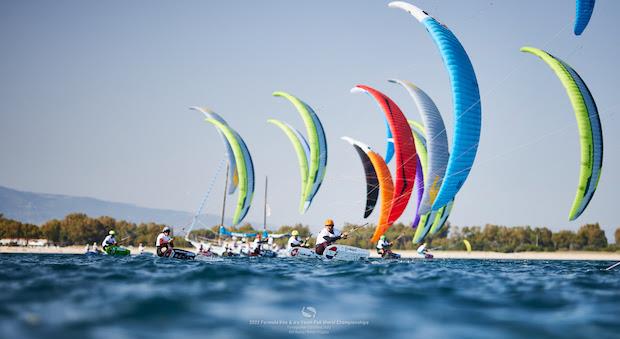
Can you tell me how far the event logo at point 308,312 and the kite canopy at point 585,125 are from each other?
19.3 m

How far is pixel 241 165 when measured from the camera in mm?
53000

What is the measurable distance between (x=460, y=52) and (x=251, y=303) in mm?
20906

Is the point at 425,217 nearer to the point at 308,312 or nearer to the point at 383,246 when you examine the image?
the point at 383,246

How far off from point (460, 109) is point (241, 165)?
3128 cm

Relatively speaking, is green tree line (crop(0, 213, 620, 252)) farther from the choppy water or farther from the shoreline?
the choppy water

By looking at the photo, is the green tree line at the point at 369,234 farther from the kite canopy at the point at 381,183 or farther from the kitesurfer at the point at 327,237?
the kitesurfer at the point at 327,237

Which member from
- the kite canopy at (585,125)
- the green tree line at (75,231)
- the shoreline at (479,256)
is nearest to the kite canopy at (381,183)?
the kite canopy at (585,125)

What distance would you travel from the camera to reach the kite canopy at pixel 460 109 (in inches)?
997

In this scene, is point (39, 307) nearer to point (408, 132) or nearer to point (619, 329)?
point (619, 329)

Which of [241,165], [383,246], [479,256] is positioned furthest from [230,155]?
[479,256]

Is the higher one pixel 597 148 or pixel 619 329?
pixel 597 148

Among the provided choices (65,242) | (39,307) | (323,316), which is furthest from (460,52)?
(65,242)

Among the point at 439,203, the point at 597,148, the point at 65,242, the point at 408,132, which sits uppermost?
the point at 408,132

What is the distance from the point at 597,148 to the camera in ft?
76.2
